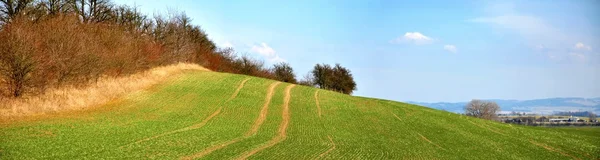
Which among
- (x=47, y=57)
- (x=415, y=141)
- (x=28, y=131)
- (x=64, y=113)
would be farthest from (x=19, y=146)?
(x=415, y=141)

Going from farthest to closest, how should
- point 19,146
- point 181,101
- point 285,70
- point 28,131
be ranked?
point 285,70 < point 181,101 < point 28,131 < point 19,146

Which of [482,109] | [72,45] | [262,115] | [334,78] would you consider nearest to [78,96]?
[72,45]

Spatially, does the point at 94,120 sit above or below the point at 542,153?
above

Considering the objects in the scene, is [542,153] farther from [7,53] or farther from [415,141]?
[7,53]

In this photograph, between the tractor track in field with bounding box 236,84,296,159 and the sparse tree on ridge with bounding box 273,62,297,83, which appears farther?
the sparse tree on ridge with bounding box 273,62,297,83

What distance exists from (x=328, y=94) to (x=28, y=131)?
4084 centimetres

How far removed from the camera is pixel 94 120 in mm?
31219

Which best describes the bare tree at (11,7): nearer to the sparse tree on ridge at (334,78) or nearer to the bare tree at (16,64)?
the bare tree at (16,64)

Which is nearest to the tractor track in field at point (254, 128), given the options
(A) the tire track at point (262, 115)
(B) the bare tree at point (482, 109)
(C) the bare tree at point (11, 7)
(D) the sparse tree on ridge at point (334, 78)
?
(A) the tire track at point (262, 115)

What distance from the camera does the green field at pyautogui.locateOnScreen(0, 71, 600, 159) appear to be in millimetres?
23859

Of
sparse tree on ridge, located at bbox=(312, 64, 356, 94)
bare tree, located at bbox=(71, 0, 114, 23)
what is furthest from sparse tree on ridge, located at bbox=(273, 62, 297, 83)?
bare tree, located at bbox=(71, 0, 114, 23)

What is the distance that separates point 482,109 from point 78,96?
166 metres

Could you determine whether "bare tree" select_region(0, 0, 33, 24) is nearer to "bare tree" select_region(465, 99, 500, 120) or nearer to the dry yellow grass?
the dry yellow grass

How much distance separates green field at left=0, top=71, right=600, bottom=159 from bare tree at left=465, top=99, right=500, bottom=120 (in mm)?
127859
